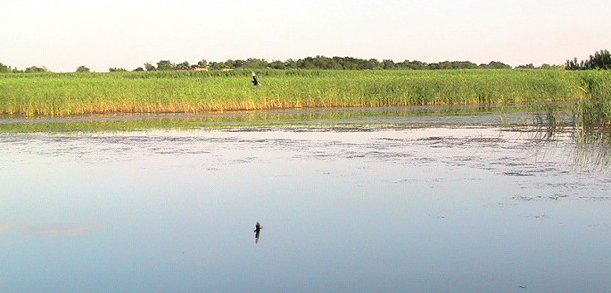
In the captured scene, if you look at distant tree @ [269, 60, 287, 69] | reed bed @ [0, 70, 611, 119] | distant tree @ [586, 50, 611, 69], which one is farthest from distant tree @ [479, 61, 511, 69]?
reed bed @ [0, 70, 611, 119]

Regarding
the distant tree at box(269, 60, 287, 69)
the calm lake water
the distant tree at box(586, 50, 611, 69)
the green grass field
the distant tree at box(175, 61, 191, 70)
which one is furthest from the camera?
the distant tree at box(175, 61, 191, 70)

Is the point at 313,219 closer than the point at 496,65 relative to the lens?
Yes

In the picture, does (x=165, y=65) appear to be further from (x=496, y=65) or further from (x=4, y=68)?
(x=496, y=65)

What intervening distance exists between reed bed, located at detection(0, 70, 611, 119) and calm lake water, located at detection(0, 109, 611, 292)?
14614 mm

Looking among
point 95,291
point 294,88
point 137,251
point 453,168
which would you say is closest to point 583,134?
point 453,168

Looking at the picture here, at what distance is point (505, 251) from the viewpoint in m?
6.95

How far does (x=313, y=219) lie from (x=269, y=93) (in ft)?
77.8

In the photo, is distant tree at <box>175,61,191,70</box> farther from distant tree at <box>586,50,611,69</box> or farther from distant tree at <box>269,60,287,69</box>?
distant tree at <box>586,50,611,69</box>

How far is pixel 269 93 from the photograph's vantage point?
1264 inches

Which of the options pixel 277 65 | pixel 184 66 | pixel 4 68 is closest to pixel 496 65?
pixel 277 65

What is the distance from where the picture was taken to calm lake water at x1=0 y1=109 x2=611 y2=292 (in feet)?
20.9

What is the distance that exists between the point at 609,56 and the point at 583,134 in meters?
25.2

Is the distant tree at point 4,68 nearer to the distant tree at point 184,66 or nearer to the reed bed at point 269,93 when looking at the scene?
the distant tree at point 184,66

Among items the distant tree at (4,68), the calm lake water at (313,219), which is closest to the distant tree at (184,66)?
the distant tree at (4,68)
